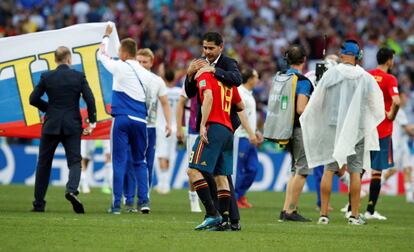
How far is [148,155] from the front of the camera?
1767 cm

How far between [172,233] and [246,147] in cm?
749

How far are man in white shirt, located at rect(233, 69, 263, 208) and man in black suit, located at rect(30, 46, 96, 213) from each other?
13.3ft

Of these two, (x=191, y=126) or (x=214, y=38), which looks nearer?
(x=214, y=38)

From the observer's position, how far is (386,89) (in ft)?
54.5

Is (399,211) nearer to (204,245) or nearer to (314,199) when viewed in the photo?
(314,199)

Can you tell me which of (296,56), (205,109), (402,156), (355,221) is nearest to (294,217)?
(355,221)

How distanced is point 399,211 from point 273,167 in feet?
27.8

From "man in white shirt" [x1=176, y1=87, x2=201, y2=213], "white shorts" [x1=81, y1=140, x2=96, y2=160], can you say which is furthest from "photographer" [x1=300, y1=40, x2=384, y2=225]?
"white shorts" [x1=81, y1=140, x2=96, y2=160]

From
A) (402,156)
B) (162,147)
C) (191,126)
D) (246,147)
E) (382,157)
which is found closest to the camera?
(382,157)

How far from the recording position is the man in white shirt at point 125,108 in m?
16.4

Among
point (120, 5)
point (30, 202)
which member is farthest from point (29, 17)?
point (30, 202)

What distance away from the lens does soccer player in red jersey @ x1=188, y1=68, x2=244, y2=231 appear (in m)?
13.1

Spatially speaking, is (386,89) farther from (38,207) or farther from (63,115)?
(38,207)

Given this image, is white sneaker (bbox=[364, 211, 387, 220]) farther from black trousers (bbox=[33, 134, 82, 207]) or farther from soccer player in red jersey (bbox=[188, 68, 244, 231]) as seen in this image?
black trousers (bbox=[33, 134, 82, 207])
